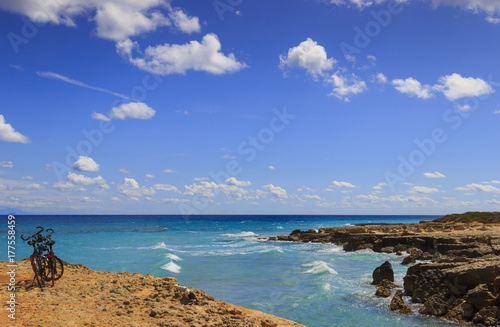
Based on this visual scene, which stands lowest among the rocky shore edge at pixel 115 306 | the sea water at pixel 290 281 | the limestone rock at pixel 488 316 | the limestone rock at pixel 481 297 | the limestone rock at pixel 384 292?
the sea water at pixel 290 281

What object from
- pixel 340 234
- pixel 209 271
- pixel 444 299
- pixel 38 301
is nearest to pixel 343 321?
pixel 444 299

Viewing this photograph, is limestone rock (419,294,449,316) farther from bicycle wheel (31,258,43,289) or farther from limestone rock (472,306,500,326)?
bicycle wheel (31,258,43,289)

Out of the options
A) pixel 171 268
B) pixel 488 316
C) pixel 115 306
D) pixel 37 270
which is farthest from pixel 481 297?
pixel 171 268

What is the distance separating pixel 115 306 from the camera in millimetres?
10711

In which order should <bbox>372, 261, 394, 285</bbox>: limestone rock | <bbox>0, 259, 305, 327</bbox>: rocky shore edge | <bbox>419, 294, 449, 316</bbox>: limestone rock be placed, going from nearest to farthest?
<bbox>0, 259, 305, 327</bbox>: rocky shore edge, <bbox>419, 294, 449, 316</bbox>: limestone rock, <bbox>372, 261, 394, 285</bbox>: limestone rock

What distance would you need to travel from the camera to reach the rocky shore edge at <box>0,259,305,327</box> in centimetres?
944

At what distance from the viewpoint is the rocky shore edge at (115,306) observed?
372 inches

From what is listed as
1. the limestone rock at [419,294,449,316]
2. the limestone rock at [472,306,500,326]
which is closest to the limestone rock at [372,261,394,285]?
the limestone rock at [419,294,449,316]

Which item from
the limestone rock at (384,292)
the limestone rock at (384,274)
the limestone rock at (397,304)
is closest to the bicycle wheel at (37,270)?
the limestone rock at (397,304)

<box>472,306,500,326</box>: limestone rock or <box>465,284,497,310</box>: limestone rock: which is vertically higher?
<box>465,284,497,310</box>: limestone rock

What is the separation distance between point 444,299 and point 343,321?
4.27 metres

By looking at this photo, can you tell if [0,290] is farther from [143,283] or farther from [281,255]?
[281,255]

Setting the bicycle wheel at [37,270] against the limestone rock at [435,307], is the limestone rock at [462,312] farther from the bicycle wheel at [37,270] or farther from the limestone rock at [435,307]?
the bicycle wheel at [37,270]

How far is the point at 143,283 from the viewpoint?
1349 cm
